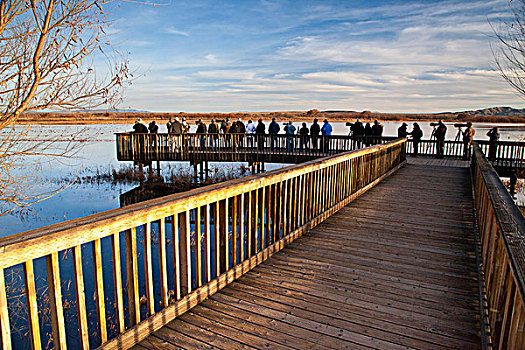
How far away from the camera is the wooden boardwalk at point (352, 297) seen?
282 centimetres

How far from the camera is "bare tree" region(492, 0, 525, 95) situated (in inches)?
395

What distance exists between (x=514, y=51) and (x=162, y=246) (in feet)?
39.3

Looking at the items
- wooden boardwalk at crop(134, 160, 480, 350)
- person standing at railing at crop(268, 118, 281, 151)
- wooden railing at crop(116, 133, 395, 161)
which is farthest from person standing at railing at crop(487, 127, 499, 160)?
wooden boardwalk at crop(134, 160, 480, 350)

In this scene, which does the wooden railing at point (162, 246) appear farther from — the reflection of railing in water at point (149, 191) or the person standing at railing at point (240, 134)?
the person standing at railing at point (240, 134)

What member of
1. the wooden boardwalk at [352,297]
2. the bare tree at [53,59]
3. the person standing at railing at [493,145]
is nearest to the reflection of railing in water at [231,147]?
the person standing at railing at [493,145]

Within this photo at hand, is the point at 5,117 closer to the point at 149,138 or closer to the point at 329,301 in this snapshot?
the point at 329,301

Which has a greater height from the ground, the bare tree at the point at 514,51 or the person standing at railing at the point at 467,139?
the bare tree at the point at 514,51

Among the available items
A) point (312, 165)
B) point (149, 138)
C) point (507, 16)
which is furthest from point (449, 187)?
point (149, 138)

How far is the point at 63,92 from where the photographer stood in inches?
172

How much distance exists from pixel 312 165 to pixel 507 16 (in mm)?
9072

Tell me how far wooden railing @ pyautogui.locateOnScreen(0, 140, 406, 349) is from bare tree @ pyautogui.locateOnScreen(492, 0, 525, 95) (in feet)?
20.8

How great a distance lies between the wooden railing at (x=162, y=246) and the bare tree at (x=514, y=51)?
20.8 ft

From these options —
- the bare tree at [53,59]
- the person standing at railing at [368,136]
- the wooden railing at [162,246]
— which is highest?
the bare tree at [53,59]

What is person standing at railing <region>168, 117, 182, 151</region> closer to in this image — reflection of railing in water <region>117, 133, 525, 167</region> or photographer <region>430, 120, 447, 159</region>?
reflection of railing in water <region>117, 133, 525, 167</region>
